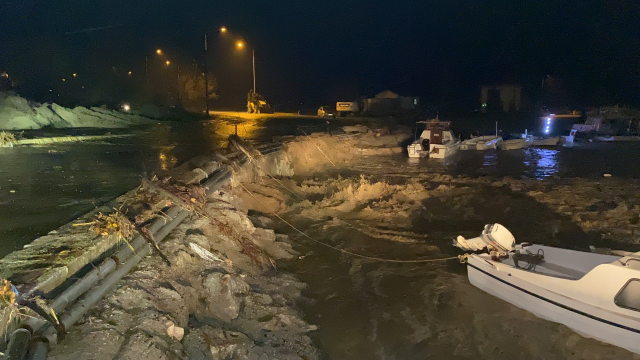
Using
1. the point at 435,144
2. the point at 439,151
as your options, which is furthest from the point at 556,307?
the point at 435,144

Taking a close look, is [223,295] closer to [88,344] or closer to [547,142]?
[88,344]

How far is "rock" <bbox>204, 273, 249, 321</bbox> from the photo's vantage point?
20.9ft

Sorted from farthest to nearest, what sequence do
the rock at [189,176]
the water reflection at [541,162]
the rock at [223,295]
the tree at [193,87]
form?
the tree at [193,87], the water reflection at [541,162], the rock at [189,176], the rock at [223,295]

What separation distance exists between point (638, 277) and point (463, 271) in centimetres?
324

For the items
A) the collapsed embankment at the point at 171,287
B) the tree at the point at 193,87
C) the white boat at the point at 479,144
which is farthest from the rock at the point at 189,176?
the tree at the point at 193,87

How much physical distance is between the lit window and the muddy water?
2.16 feet

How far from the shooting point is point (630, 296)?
6129 mm

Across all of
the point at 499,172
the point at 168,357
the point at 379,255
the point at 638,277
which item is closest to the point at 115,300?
the point at 168,357

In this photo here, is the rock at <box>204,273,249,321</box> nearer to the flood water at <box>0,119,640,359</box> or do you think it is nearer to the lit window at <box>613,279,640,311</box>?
the flood water at <box>0,119,640,359</box>

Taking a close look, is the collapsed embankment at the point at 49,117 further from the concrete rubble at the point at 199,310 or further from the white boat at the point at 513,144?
the white boat at the point at 513,144

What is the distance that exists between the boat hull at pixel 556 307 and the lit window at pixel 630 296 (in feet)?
0.68

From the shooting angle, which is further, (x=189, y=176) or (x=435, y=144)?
(x=435, y=144)

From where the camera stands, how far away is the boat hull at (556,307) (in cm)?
605

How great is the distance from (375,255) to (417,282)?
162 cm
